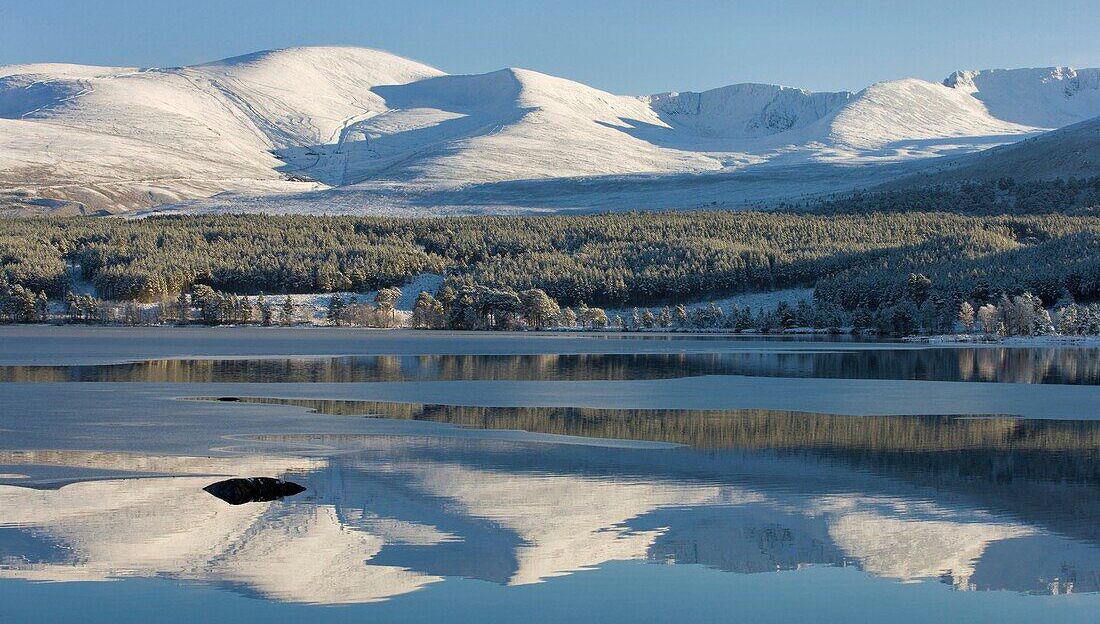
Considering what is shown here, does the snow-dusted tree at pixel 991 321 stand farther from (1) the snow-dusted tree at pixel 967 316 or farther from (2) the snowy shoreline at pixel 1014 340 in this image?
(1) the snow-dusted tree at pixel 967 316

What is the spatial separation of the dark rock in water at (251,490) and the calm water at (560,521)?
0.48 metres

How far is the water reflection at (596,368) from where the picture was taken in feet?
210

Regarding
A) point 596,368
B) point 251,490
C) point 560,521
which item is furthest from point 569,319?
point 560,521

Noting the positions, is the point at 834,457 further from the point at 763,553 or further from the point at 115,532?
the point at 115,532

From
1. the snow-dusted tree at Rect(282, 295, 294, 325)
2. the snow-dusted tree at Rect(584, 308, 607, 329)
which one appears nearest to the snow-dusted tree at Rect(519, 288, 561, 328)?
the snow-dusted tree at Rect(584, 308, 607, 329)

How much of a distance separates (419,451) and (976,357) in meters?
59.2

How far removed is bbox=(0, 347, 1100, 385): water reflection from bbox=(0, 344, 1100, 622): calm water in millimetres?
20521

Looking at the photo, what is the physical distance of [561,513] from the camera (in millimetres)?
26188

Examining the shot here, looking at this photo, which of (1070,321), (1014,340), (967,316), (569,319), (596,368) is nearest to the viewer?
(596,368)

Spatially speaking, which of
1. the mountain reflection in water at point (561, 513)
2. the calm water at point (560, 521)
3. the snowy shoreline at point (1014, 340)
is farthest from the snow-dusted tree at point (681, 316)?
Result: the mountain reflection in water at point (561, 513)

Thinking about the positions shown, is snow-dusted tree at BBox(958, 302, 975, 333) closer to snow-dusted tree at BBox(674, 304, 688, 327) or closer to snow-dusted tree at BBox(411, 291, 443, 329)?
snow-dusted tree at BBox(674, 304, 688, 327)

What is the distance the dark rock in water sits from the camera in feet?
88.8

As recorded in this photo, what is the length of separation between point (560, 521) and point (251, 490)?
20.7 ft

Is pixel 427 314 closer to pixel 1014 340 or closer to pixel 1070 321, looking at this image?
pixel 1014 340
